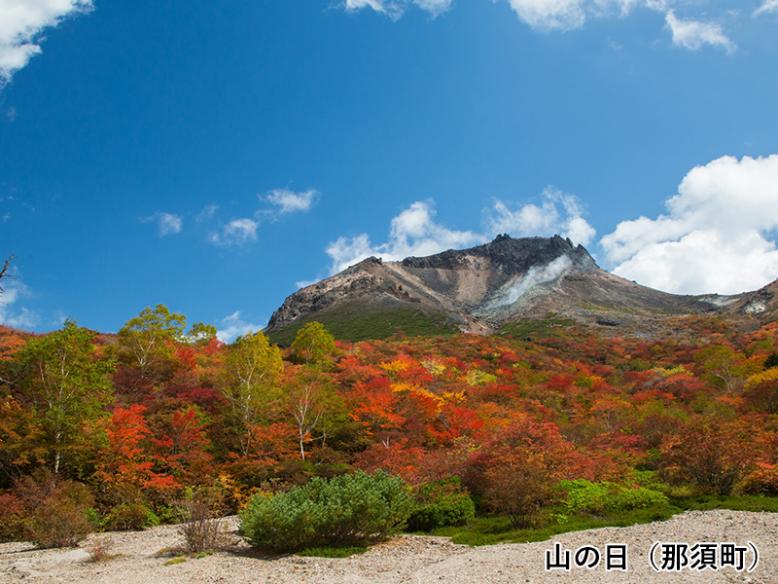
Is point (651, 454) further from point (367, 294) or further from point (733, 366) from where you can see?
point (367, 294)

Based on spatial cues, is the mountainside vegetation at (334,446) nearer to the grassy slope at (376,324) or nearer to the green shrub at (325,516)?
the green shrub at (325,516)

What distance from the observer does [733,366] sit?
41.9m

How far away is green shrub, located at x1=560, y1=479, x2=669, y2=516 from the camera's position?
613 inches

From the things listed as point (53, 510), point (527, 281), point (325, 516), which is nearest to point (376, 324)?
point (527, 281)

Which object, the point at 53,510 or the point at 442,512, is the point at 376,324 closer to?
the point at 442,512

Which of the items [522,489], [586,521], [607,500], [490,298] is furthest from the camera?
[490,298]

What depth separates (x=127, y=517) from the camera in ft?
63.6

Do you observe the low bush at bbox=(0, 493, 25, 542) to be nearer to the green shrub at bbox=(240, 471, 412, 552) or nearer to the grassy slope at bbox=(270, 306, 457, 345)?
the green shrub at bbox=(240, 471, 412, 552)

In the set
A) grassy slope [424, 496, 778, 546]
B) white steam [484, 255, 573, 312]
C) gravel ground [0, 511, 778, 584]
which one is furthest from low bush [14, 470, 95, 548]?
white steam [484, 255, 573, 312]

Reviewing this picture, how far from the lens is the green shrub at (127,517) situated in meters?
19.3

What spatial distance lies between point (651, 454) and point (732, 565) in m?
14.0

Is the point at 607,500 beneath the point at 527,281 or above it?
beneath

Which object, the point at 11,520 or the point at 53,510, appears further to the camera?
the point at 11,520

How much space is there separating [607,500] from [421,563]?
6.66 metres
